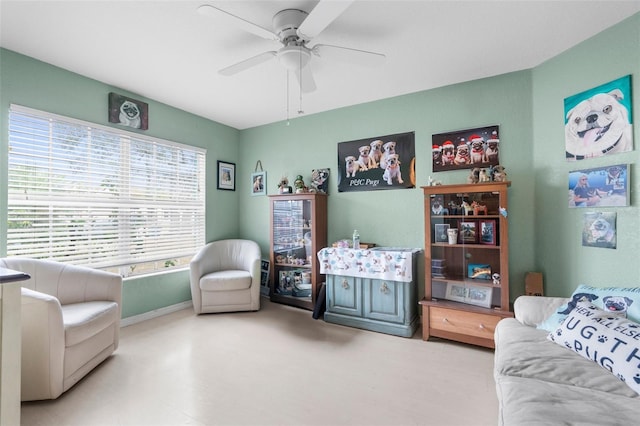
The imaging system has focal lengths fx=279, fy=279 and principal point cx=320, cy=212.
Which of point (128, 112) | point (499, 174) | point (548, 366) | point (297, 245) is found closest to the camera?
point (548, 366)

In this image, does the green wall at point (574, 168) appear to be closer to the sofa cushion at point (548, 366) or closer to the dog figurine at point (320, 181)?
the sofa cushion at point (548, 366)

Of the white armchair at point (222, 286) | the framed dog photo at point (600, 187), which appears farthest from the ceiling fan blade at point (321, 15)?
the white armchair at point (222, 286)

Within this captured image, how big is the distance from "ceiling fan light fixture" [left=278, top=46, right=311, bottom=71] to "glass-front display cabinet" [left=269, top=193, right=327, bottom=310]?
Answer: 5.60ft

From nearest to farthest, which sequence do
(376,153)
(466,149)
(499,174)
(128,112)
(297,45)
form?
1. (297,45)
2. (499,174)
3. (466,149)
4. (128,112)
5. (376,153)

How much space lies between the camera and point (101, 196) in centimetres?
301

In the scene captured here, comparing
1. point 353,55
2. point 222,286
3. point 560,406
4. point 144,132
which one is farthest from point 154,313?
point 560,406

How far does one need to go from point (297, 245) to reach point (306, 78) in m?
2.18

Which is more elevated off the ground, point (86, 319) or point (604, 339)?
point (604, 339)

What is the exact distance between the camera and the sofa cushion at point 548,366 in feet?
4.16

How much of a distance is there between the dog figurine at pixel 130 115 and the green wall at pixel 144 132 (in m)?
0.13

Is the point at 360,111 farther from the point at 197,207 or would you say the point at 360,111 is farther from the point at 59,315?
the point at 59,315

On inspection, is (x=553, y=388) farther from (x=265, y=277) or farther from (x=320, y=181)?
(x=265, y=277)

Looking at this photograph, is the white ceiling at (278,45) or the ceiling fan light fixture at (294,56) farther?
the ceiling fan light fixture at (294,56)

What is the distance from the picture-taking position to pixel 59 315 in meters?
1.85
